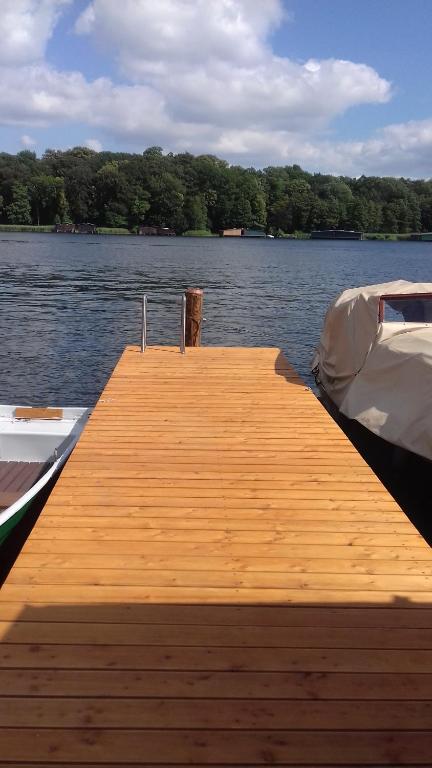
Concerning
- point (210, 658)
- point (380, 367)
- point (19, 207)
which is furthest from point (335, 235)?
point (210, 658)

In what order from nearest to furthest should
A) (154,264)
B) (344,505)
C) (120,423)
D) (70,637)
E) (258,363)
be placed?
(70,637) → (344,505) → (120,423) → (258,363) → (154,264)

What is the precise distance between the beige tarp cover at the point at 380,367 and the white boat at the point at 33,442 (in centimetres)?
327

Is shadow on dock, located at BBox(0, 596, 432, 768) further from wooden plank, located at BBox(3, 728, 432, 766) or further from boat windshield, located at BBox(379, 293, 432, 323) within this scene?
boat windshield, located at BBox(379, 293, 432, 323)

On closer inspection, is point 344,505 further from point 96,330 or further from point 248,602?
point 96,330

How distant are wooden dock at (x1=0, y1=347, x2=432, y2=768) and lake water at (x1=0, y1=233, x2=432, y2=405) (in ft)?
29.0

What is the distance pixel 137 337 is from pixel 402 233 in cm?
12979

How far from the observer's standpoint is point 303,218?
416 feet

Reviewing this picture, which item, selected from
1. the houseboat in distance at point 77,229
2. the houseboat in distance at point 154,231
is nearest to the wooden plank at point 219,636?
the houseboat in distance at point 77,229

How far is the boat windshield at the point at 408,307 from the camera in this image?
891 centimetres

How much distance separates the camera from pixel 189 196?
11562 centimetres

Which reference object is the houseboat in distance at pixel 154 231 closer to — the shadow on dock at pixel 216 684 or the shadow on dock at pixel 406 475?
the shadow on dock at pixel 406 475

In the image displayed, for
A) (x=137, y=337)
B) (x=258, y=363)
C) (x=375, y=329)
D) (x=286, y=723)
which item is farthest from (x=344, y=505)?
(x=137, y=337)

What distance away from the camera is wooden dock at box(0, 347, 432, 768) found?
2582 mm

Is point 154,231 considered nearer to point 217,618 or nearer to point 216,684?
point 217,618
